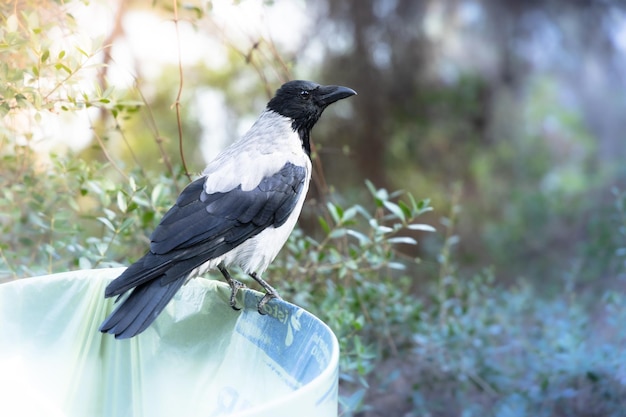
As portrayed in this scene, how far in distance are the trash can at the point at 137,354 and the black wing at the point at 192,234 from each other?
0.10 metres

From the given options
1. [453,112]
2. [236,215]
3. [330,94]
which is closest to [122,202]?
[236,215]

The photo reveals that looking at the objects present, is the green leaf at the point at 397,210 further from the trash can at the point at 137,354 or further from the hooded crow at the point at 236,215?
the trash can at the point at 137,354

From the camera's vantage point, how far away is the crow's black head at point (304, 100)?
2.29 meters

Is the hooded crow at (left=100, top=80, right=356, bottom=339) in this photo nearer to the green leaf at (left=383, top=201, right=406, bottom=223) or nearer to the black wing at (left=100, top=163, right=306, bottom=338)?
the black wing at (left=100, top=163, right=306, bottom=338)

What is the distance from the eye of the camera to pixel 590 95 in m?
5.13

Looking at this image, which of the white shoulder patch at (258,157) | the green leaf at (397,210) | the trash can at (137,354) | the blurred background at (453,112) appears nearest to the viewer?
the trash can at (137,354)

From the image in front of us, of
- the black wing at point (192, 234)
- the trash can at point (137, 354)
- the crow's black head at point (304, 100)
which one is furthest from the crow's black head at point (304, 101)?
the trash can at point (137, 354)

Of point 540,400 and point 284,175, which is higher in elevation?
point 284,175

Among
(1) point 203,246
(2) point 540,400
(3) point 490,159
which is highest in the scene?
(1) point 203,246

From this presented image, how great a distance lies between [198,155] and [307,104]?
3.03m

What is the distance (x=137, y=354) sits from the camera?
1566mm

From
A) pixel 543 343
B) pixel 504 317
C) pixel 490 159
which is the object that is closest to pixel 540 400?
pixel 543 343

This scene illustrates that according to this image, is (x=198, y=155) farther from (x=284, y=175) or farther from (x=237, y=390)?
(x=237, y=390)

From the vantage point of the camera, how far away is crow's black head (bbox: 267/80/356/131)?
2.29m
